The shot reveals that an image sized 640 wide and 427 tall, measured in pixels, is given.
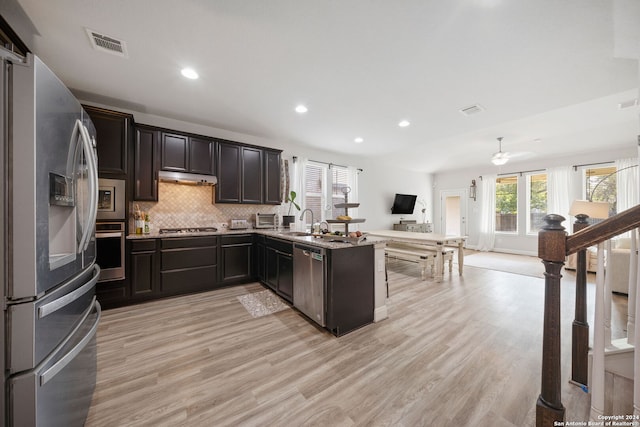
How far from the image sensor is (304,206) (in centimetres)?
516

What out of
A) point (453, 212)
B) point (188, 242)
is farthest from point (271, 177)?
point (453, 212)

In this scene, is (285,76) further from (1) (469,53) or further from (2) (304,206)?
(2) (304,206)

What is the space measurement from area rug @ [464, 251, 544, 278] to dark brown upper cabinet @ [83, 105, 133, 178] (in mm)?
6752

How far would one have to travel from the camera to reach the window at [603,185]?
538 centimetres

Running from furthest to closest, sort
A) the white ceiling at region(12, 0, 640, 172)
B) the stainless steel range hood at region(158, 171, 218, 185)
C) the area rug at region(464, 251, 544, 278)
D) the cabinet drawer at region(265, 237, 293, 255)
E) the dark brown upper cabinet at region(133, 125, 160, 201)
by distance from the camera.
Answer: the area rug at region(464, 251, 544, 278), the stainless steel range hood at region(158, 171, 218, 185), the dark brown upper cabinet at region(133, 125, 160, 201), the cabinet drawer at region(265, 237, 293, 255), the white ceiling at region(12, 0, 640, 172)

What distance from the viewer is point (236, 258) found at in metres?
3.71

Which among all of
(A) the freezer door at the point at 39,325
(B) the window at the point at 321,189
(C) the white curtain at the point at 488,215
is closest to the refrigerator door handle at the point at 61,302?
(A) the freezer door at the point at 39,325

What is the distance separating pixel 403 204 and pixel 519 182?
336 cm

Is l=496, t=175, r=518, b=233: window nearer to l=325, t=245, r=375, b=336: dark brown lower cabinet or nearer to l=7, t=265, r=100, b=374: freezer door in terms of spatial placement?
l=325, t=245, r=375, b=336: dark brown lower cabinet

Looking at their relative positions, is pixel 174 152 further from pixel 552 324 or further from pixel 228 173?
pixel 552 324

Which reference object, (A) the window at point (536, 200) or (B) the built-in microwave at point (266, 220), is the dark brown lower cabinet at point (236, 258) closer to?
(B) the built-in microwave at point (266, 220)

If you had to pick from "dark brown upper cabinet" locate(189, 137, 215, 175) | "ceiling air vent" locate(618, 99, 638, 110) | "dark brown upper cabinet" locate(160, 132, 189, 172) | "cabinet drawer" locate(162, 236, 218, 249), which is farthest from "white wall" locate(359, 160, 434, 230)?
"ceiling air vent" locate(618, 99, 638, 110)

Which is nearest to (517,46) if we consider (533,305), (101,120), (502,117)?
(502,117)

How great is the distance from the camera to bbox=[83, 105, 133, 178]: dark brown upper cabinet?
9.18ft
